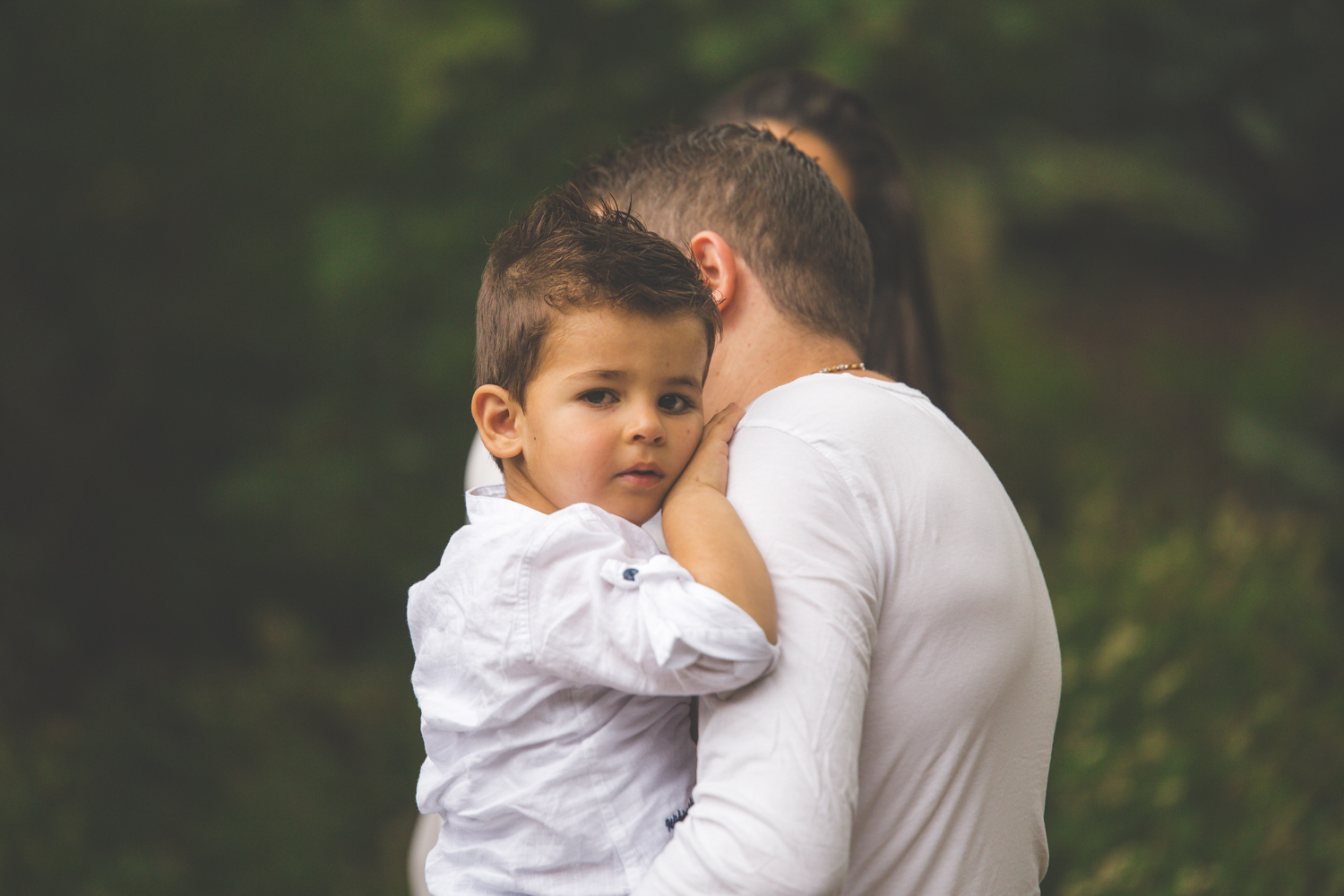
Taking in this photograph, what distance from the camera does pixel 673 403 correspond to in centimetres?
147

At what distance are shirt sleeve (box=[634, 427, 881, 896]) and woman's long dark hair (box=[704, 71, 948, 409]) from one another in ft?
4.86

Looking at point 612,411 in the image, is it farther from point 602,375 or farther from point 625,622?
point 625,622

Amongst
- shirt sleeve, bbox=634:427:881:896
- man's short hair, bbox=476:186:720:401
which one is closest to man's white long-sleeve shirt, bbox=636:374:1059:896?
shirt sleeve, bbox=634:427:881:896

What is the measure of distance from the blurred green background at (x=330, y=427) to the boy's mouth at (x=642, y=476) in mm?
2674

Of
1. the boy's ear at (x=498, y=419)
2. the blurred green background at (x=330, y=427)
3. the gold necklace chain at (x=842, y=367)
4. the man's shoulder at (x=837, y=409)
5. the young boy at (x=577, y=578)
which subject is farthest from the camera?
the blurred green background at (x=330, y=427)

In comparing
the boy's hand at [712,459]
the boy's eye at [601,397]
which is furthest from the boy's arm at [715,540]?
the boy's eye at [601,397]

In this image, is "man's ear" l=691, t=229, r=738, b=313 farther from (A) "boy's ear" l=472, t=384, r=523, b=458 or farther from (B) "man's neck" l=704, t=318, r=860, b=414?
(A) "boy's ear" l=472, t=384, r=523, b=458

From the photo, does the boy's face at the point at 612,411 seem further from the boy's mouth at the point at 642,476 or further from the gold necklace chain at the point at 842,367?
the gold necklace chain at the point at 842,367

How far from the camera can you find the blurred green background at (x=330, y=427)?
4.18m

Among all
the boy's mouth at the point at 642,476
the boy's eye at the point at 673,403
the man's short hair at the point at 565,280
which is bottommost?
the boy's mouth at the point at 642,476

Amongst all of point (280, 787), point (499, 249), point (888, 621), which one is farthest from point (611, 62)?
point (888, 621)

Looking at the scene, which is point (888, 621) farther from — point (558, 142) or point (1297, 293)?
point (1297, 293)

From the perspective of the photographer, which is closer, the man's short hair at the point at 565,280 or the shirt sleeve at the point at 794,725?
the shirt sleeve at the point at 794,725

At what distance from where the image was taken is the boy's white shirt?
49.2 inches
